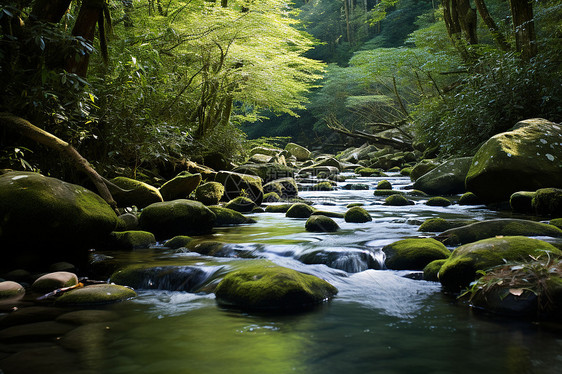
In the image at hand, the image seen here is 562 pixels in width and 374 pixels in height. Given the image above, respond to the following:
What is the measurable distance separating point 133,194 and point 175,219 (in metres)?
1.26

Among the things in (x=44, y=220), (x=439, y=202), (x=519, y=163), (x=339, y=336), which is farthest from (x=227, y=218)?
(x=519, y=163)

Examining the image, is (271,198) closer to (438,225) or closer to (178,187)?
(178,187)

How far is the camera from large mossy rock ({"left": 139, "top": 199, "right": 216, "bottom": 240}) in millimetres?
5387

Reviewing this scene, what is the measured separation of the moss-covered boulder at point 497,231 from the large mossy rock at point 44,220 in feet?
11.9

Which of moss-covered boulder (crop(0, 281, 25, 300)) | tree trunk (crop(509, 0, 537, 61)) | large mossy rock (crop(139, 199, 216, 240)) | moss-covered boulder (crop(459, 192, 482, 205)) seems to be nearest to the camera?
moss-covered boulder (crop(0, 281, 25, 300))

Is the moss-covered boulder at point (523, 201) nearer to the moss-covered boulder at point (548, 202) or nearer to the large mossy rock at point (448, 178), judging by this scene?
the moss-covered boulder at point (548, 202)

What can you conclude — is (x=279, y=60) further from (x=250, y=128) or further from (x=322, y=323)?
(x=250, y=128)

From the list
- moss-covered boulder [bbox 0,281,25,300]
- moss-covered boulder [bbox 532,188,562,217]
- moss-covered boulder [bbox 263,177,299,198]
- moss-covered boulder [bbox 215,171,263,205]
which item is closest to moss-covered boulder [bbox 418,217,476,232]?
moss-covered boulder [bbox 532,188,562,217]

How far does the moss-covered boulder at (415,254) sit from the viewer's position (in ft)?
12.0

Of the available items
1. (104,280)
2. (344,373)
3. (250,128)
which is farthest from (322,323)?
(250,128)

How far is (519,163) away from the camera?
6.44m

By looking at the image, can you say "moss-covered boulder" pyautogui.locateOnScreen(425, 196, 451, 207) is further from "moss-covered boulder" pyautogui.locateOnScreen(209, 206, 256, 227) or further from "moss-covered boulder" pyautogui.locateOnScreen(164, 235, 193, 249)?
"moss-covered boulder" pyautogui.locateOnScreen(164, 235, 193, 249)

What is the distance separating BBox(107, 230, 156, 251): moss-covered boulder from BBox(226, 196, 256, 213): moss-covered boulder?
2816mm

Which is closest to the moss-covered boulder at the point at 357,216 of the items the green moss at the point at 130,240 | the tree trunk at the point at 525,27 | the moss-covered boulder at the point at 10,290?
the green moss at the point at 130,240
